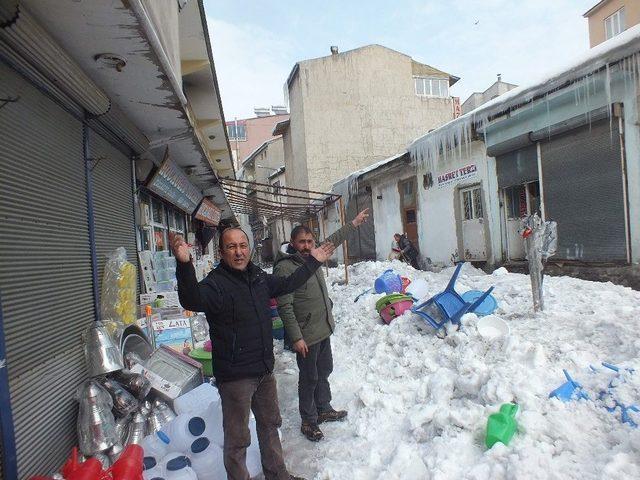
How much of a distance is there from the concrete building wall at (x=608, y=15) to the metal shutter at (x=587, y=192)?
68.7 ft

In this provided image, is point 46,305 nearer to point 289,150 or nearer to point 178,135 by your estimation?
point 178,135

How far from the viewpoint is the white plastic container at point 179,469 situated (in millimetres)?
2654

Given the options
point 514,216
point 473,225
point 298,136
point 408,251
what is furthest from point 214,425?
point 298,136

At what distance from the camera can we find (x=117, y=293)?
405 cm

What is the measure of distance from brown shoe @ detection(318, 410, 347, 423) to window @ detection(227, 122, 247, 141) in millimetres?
44858

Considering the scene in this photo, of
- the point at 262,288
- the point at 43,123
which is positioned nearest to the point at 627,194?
the point at 262,288

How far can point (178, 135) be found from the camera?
548 centimetres

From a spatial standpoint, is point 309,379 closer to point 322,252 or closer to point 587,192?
point 322,252

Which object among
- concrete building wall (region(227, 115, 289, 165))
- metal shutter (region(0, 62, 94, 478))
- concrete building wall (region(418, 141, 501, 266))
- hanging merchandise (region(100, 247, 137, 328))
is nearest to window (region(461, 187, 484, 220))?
concrete building wall (region(418, 141, 501, 266))

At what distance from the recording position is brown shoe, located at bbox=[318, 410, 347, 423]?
387 centimetres

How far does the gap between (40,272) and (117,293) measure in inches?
47.7

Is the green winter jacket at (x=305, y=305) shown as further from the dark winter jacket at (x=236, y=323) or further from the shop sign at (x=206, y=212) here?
the shop sign at (x=206, y=212)

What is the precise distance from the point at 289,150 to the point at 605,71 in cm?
2197

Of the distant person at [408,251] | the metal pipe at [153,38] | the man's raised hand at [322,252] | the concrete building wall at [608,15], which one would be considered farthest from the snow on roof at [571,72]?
the concrete building wall at [608,15]
